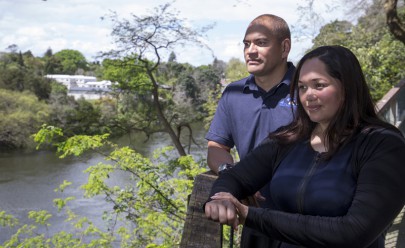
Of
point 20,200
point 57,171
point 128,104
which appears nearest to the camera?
point 128,104

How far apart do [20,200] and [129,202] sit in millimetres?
12547

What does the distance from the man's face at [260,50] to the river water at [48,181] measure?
10.2 meters

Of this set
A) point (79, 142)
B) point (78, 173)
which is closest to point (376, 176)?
point (79, 142)

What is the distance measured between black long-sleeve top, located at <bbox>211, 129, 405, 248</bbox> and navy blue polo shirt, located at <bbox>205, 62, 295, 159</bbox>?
455 millimetres

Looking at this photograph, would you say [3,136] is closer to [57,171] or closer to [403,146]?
[57,171]

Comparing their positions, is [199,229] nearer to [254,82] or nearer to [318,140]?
[318,140]

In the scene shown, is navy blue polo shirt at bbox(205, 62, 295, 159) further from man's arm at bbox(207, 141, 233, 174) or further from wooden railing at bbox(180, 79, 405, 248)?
wooden railing at bbox(180, 79, 405, 248)

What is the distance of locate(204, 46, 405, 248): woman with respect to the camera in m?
1.11

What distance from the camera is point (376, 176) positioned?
111cm

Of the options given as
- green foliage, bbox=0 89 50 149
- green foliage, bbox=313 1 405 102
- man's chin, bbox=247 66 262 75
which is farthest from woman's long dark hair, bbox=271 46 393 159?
green foliage, bbox=0 89 50 149

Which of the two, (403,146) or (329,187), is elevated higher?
(403,146)

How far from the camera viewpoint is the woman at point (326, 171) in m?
1.11

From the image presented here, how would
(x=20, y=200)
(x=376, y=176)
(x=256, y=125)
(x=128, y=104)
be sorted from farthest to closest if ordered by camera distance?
(x=20, y=200) → (x=128, y=104) → (x=256, y=125) → (x=376, y=176)

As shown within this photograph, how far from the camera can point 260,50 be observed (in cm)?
188
